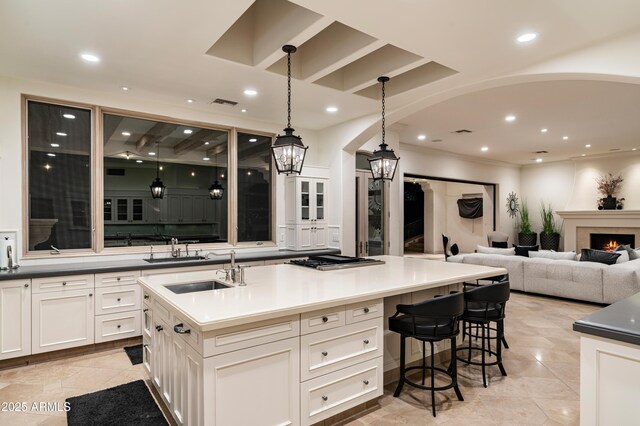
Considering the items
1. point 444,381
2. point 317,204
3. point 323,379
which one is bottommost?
point 444,381

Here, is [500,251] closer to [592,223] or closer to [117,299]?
[592,223]

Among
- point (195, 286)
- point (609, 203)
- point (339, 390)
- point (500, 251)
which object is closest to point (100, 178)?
point (195, 286)

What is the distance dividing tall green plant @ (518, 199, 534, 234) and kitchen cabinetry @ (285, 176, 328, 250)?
312 inches

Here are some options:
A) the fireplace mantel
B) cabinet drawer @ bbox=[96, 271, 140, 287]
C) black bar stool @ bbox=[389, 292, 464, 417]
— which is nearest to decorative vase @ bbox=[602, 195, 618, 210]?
the fireplace mantel

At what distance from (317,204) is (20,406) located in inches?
158

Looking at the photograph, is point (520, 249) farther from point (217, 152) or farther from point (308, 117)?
point (217, 152)

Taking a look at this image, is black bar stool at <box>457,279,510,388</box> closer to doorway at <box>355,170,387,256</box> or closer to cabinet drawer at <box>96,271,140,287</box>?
doorway at <box>355,170,387,256</box>

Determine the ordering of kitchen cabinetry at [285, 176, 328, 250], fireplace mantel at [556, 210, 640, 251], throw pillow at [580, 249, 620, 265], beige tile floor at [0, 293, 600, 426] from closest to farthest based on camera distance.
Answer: beige tile floor at [0, 293, 600, 426], kitchen cabinetry at [285, 176, 328, 250], throw pillow at [580, 249, 620, 265], fireplace mantel at [556, 210, 640, 251]

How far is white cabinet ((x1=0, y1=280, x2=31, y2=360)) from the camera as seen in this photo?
11.1 ft

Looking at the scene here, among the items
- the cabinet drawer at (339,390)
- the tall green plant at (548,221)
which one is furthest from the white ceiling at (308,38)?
the tall green plant at (548,221)

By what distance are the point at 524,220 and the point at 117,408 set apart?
11.3 metres

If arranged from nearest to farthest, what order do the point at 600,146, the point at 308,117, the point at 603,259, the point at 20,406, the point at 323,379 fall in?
the point at 323,379, the point at 20,406, the point at 308,117, the point at 603,259, the point at 600,146

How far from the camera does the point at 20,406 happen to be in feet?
9.07

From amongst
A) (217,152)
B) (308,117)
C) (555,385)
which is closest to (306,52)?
Answer: (308,117)
